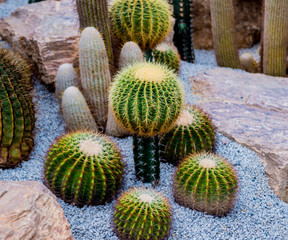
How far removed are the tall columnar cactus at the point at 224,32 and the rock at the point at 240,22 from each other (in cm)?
156

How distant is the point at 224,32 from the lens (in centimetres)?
571

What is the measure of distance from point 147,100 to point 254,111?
6.13 feet

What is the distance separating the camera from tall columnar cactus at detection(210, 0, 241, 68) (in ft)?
18.2

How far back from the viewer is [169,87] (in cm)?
292

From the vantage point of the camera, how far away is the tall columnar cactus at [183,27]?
6148 millimetres

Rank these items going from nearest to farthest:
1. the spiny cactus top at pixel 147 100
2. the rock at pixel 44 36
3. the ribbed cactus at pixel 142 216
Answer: the ribbed cactus at pixel 142 216, the spiny cactus top at pixel 147 100, the rock at pixel 44 36

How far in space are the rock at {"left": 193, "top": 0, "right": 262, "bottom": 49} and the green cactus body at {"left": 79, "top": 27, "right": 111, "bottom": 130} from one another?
12.8 ft

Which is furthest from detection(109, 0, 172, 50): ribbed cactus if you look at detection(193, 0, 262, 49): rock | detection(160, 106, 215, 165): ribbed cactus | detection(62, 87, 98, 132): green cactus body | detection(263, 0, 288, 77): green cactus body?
detection(193, 0, 262, 49): rock

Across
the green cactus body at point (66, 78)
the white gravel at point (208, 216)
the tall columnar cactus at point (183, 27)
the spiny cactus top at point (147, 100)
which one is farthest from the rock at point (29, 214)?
the tall columnar cactus at point (183, 27)

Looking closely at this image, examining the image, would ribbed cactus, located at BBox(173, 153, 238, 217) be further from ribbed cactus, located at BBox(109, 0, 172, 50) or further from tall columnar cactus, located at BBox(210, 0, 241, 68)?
tall columnar cactus, located at BBox(210, 0, 241, 68)

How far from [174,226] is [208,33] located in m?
5.17

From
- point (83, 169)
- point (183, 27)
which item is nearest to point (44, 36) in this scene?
point (183, 27)

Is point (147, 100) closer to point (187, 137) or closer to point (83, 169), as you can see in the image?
point (83, 169)

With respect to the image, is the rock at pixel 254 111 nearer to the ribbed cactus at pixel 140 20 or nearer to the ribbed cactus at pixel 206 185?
the ribbed cactus at pixel 206 185
